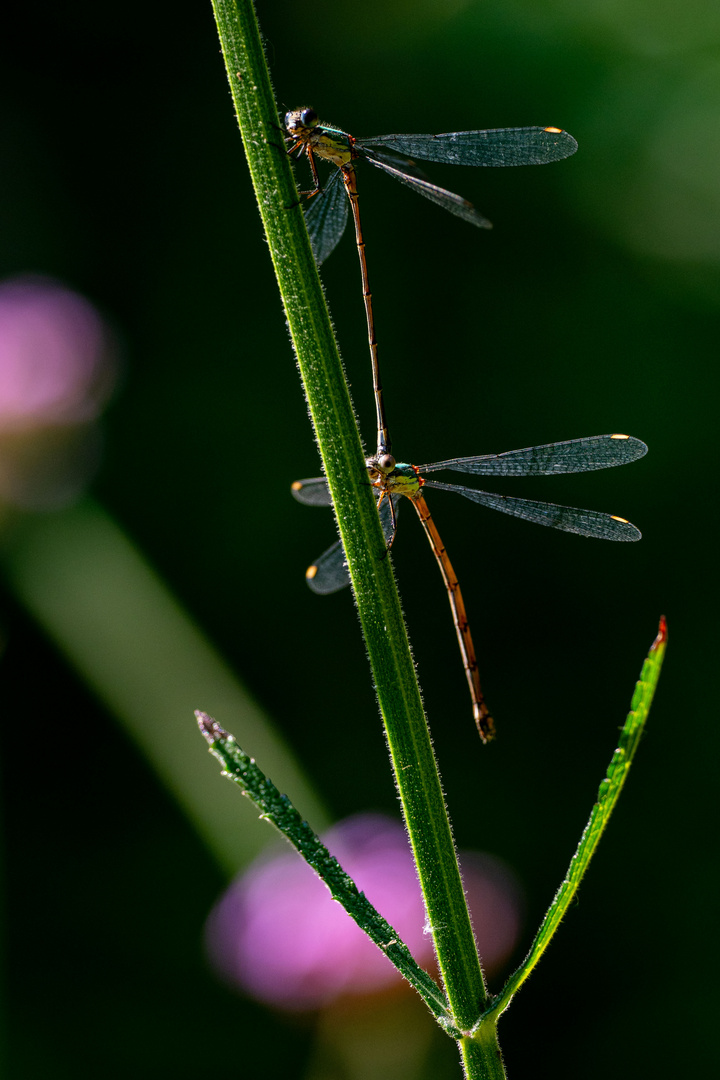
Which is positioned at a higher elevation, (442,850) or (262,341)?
(262,341)

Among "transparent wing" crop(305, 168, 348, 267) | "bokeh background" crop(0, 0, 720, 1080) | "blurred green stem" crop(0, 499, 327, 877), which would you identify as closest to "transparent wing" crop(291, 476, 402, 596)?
"transparent wing" crop(305, 168, 348, 267)

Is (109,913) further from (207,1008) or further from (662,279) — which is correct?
(662,279)

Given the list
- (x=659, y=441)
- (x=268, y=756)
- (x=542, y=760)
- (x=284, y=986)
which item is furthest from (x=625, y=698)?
(x=284, y=986)

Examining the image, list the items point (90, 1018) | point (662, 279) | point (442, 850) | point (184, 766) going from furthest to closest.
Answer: point (662, 279) < point (90, 1018) < point (184, 766) < point (442, 850)

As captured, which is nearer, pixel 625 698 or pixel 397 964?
pixel 397 964

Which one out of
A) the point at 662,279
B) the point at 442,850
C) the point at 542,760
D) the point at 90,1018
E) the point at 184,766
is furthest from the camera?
the point at 662,279

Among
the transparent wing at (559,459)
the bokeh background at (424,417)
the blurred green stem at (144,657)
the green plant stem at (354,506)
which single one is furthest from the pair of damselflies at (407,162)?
the bokeh background at (424,417)

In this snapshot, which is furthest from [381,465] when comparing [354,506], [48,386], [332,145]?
[48,386]
